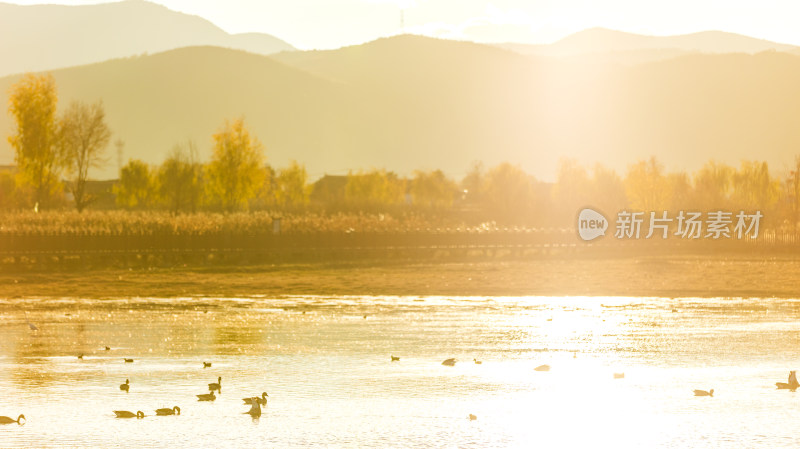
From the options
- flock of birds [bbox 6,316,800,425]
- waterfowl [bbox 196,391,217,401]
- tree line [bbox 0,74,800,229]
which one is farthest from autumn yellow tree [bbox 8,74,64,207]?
waterfowl [bbox 196,391,217,401]

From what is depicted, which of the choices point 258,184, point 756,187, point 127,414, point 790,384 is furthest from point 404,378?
point 756,187

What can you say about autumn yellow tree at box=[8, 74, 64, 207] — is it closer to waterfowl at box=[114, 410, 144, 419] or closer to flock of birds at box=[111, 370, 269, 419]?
flock of birds at box=[111, 370, 269, 419]

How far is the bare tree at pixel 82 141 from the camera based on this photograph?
Result: 7625 centimetres

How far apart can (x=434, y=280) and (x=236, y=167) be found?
4720 centimetres

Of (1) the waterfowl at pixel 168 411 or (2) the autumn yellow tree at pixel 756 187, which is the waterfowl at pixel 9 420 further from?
(2) the autumn yellow tree at pixel 756 187

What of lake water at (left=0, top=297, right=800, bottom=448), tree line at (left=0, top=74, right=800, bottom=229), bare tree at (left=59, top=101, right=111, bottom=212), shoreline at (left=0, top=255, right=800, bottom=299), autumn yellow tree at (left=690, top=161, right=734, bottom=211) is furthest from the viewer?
autumn yellow tree at (left=690, top=161, right=734, bottom=211)

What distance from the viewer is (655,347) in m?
22.0

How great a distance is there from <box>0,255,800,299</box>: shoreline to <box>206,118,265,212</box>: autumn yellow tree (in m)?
36.4

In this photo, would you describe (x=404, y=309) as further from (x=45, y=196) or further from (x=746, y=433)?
(x=45, y=196)

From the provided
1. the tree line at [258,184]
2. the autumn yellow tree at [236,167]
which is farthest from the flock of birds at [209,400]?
the autumn yellow tree at [236,167]

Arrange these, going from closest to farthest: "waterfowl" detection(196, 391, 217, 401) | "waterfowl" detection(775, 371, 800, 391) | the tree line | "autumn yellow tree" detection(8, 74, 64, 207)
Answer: "waterfowl" detection(196, 391, 217, 401) < "waterfowl" detection(775, 371, 800, 391) < "autumn yellow tree" detection(8, 74, 64, 207) < the tree line

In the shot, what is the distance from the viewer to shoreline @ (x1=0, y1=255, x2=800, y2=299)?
4062 centimetres

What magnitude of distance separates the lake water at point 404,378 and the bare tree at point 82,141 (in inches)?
1880

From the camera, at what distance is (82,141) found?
261 feet
